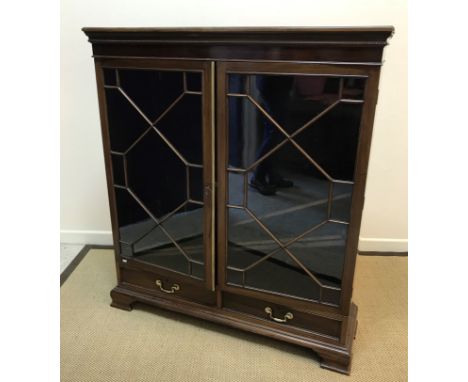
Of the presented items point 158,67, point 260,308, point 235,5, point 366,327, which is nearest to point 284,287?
point 260,308

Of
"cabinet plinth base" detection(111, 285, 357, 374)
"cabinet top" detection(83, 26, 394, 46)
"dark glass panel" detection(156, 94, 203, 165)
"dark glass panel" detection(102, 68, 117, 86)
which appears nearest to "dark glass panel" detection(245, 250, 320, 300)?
"cabinet plinth base" detection(111, 285, 357, 374)

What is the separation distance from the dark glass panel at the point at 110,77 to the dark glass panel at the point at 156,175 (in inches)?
7.7

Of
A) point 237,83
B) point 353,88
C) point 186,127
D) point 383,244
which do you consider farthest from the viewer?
point 383,244

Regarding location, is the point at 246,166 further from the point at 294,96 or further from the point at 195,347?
the point at 195,347

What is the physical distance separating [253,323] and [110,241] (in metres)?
0.93

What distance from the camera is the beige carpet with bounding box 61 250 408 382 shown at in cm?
123

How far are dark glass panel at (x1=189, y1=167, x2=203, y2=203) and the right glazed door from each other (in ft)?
0.22

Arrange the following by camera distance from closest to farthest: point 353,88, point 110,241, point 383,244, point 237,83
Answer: point 353,88 < point 237,83 < point 383,244 < point 110,241

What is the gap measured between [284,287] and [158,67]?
0.78 m

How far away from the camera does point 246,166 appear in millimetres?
1146

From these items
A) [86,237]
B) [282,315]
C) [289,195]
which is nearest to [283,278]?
[282,315]

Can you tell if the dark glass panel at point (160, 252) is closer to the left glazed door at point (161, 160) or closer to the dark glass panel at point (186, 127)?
the left glazed door at point (161, 160)

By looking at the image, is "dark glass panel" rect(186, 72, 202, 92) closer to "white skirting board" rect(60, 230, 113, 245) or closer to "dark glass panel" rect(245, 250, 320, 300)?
"dark glass panel" rect(245, 250, 320, 300)

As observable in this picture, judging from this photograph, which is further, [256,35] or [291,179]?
[291,179]
